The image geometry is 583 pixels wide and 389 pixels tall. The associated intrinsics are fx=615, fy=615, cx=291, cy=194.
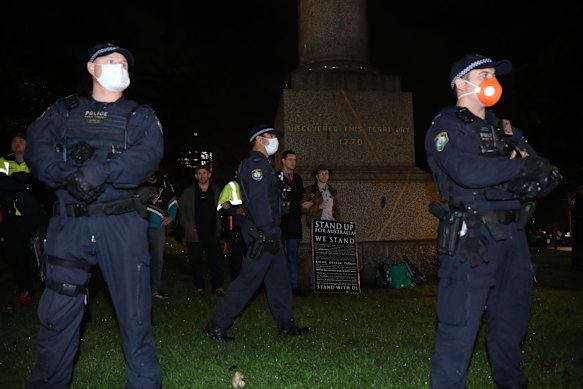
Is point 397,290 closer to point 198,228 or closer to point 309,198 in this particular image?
point 309,198

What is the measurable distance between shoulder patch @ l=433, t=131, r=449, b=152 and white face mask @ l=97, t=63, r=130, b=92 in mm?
1952

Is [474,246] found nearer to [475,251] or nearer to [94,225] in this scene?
[475,251]

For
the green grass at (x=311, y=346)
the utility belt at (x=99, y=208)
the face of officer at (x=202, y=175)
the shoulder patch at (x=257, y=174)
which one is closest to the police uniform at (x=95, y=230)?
the utility belt at (x=99, y=208)

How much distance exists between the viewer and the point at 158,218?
8.37 m

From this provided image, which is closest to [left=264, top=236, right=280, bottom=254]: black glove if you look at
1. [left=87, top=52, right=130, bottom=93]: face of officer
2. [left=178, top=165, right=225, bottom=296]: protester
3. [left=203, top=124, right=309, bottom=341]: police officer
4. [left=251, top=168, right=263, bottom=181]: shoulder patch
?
[left=203, top=124, right=309, bottom=341]: police officer

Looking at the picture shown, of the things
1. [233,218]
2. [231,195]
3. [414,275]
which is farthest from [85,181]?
[414,275]

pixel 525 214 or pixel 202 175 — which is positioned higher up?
pixel 525 214

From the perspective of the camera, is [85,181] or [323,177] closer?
[85,181]

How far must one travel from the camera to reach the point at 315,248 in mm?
9055

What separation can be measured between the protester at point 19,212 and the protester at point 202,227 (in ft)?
7.39

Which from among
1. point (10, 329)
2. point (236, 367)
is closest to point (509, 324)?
point (236, 367)

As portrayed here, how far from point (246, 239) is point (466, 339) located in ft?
9.53

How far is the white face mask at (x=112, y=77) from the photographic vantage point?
3842 millimetres

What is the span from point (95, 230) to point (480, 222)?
2.28 metres
